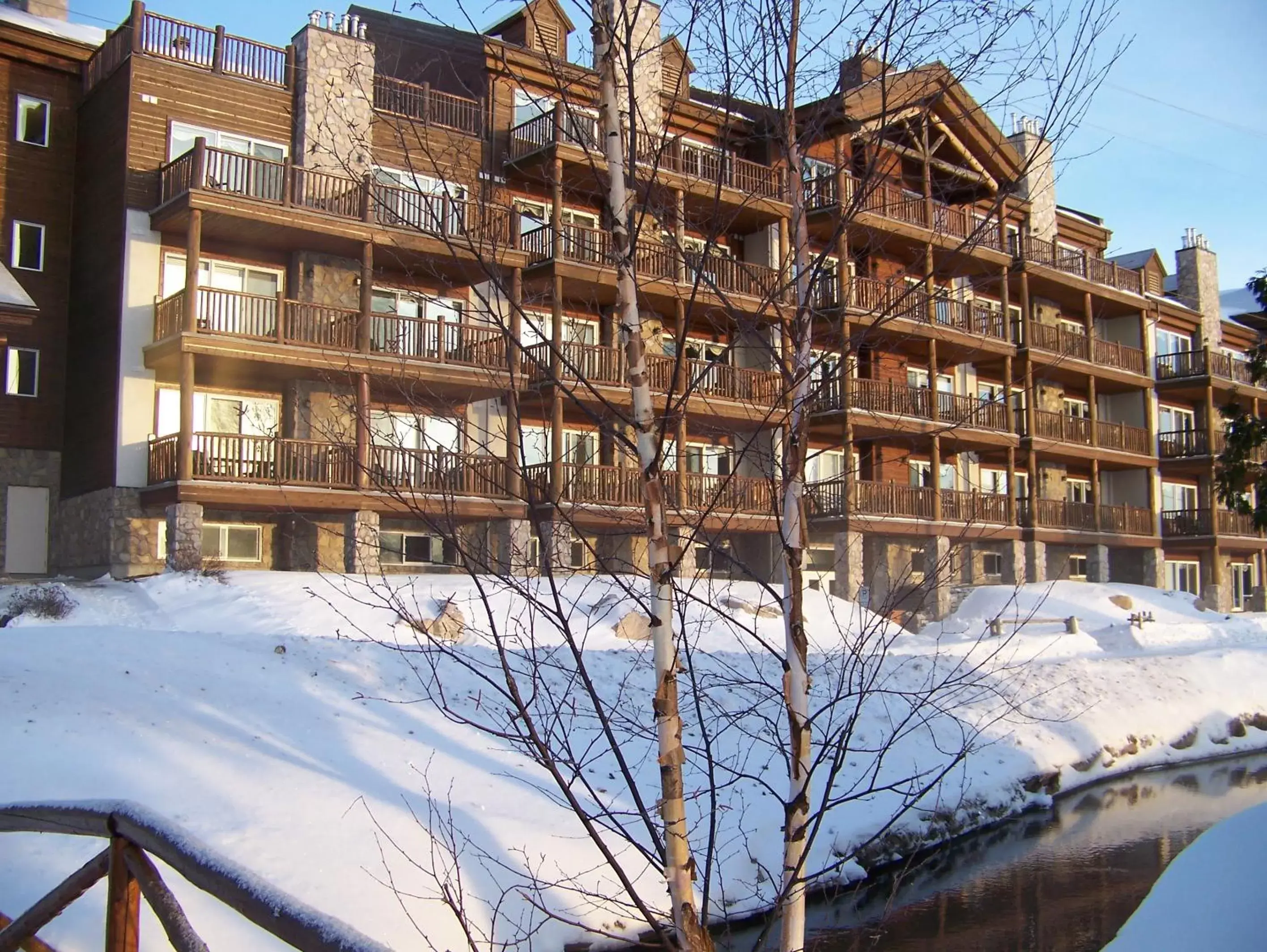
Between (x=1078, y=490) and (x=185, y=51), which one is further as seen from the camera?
(x=1078, y=490)

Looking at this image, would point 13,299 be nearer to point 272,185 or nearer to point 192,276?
point 192,276

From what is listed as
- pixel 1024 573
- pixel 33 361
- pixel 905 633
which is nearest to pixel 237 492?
pixel 33 361

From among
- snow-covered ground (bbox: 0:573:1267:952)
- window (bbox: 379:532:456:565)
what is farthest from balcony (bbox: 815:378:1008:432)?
window (bbox: 379:532:456:565)

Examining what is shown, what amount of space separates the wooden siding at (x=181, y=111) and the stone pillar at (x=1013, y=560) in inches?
929

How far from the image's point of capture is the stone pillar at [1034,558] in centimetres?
3619

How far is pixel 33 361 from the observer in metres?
26.7

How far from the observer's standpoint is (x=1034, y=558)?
36.2 metres

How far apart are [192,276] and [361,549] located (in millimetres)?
6289

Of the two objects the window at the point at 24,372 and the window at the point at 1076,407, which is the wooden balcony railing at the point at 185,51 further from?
the window at the point at 1076,407

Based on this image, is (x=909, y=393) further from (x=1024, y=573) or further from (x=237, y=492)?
(x=237, y=492)

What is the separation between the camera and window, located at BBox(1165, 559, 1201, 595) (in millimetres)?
45188

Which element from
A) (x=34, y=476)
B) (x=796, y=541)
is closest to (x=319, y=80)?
(x=34, y=476)

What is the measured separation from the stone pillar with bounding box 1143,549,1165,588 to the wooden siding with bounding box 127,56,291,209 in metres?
31.8

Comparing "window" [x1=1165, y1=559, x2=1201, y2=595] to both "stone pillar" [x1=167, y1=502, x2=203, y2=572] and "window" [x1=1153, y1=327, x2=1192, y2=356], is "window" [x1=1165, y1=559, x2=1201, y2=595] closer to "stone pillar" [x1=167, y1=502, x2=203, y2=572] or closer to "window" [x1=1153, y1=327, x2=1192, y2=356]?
"window" [x1=1153, y1=327, x2=1192, y2=356]
